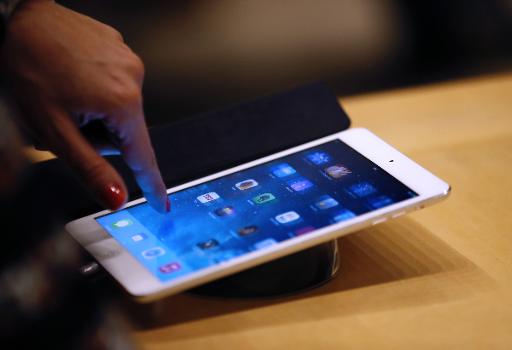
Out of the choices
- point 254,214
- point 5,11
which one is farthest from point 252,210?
point 5,11

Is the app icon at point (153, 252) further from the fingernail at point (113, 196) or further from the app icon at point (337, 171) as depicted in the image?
the app icon at point (337, 171)

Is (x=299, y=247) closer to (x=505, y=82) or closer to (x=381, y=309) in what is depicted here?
(x=381, y=309)

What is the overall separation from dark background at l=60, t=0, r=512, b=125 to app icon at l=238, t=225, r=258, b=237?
129 centimetres

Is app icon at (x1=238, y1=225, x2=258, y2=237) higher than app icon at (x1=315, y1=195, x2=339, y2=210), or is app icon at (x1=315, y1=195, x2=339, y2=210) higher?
app icon at (x1=315, y1=195, x2=339, y2=210)

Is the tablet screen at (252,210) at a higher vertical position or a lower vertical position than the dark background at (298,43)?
higher

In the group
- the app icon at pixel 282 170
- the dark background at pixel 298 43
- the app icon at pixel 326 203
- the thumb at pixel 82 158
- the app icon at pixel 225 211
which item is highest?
the thumb at pixel 82 158

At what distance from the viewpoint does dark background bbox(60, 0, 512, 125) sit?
2.04 m

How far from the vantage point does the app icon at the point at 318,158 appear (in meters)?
0.76

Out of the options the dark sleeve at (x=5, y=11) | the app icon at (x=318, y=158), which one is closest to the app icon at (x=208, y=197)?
the app icon at (x=318, y=158)

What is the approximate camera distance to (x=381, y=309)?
2.12ft

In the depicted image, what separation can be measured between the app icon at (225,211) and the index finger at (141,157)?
46mm

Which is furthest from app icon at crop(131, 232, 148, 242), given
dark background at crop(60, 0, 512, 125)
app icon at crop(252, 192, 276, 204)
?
dark background at crop(60, 0, 512, 125)

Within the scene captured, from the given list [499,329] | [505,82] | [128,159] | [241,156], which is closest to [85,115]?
[128,159]

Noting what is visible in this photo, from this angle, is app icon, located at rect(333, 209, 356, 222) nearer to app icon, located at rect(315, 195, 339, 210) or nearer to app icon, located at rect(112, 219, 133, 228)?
app icon, located at rect(315, 195, 339, 210)
